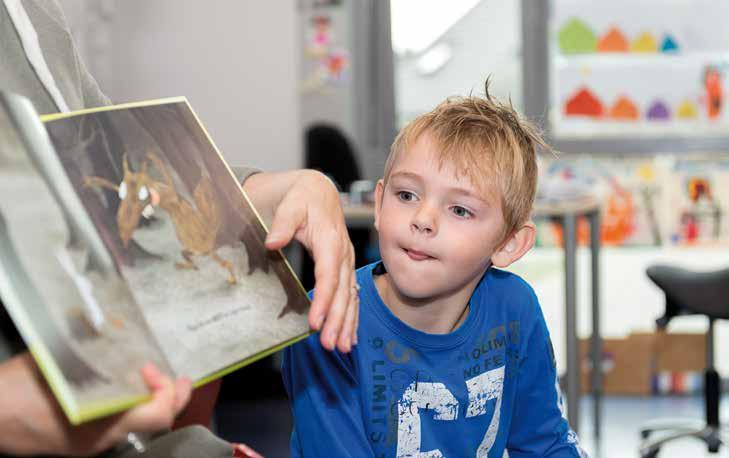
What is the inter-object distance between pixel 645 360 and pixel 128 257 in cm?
336

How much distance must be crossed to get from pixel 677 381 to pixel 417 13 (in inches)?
82.3

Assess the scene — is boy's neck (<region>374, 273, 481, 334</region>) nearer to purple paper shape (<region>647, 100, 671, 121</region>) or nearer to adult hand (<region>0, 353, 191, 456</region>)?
adult hand (<region>0, 353, 191, 456</region>)

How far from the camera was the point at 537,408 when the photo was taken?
123 centimetres

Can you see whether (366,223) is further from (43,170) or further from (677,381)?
(43,170)

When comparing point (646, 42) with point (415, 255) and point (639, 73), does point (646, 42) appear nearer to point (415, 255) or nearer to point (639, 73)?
point (639, 73)

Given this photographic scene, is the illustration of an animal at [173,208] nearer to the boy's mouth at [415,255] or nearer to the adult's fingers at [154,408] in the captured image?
the adult's fingers at [154,408]

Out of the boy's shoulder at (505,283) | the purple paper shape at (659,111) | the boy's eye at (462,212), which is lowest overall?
the purple paper shape at (659,111)

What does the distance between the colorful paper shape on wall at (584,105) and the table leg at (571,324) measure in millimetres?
1388

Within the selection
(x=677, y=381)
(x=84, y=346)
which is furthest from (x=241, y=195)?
(x=677, y=381)

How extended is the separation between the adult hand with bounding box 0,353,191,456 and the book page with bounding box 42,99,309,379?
40 millimetres

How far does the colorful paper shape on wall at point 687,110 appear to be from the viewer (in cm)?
403

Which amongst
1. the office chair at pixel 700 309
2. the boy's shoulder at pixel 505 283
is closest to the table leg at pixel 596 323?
the office chair at pixel 700 309

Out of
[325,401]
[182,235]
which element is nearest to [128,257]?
[182,235]

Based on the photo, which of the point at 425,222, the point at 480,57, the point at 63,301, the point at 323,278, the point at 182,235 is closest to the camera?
the point at 63,301
